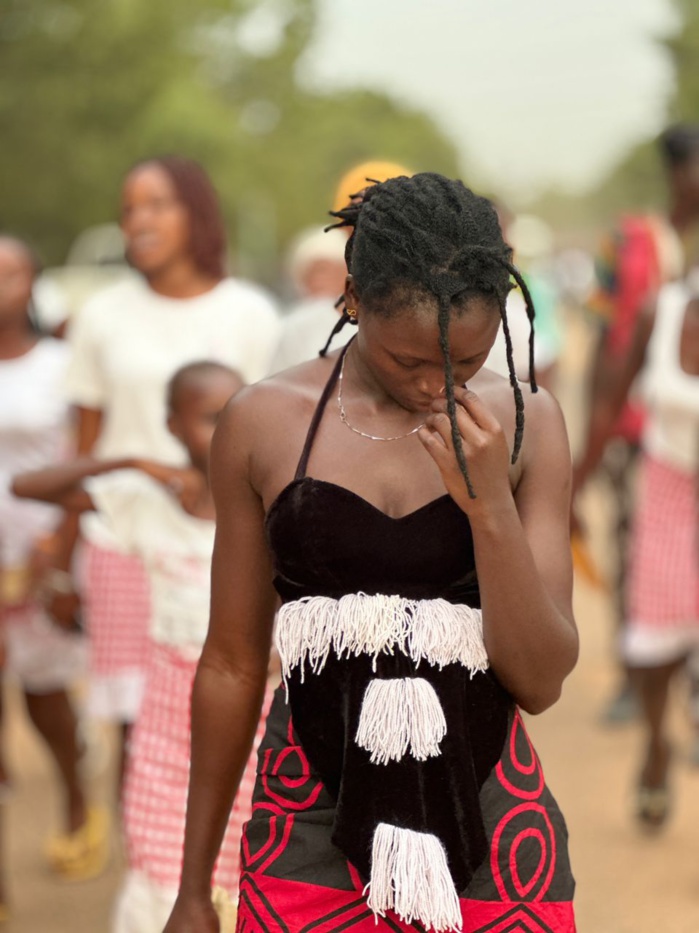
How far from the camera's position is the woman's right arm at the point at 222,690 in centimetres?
261

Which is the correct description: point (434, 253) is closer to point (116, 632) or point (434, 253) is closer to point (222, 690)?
point (222, 690)

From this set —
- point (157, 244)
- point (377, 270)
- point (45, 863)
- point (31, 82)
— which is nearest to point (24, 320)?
point (157, 244)

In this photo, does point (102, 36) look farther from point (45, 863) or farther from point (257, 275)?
point (45, 863)

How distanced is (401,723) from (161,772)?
156cm

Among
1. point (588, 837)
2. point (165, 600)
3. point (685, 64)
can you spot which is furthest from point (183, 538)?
point (685, 64)

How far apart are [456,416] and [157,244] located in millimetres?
3071

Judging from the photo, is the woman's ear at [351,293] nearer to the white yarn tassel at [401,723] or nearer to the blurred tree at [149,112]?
the white yarn tassel at [401,723]

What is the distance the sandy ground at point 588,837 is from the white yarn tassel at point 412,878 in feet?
9.21

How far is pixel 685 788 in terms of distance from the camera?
6.39 meters

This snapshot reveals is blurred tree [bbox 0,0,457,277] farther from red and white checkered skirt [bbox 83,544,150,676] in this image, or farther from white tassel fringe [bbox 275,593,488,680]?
white tassel fringe [bbox 275,593,488,680]

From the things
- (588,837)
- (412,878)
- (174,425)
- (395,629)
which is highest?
(174,425)

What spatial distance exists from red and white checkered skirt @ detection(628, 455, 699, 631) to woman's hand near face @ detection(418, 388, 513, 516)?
361 cm

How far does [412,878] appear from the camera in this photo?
7.79 feet

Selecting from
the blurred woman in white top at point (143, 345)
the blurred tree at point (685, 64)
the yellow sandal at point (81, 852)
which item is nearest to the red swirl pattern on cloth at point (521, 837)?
the blurred woman in white top at point (143, 345)
